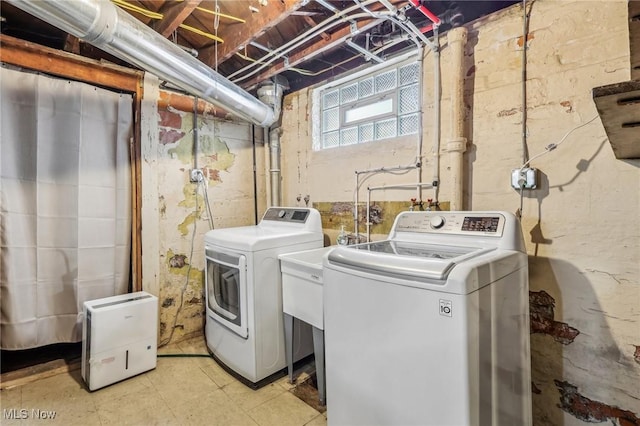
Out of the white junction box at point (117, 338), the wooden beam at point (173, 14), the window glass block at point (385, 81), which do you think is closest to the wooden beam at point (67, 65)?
the wooden beam at point (173, 14)

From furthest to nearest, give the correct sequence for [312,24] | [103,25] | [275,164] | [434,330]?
[275,164], [312,24], [103,25], [434,330]

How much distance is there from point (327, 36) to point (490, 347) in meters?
2.06

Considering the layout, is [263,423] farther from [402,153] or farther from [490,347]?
[402,153]

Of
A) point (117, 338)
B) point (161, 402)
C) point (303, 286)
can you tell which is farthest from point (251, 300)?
point (117, 338)

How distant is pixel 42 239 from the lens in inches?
81.1

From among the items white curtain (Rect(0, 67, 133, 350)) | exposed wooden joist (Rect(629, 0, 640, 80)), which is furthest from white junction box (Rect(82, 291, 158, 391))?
exposed wooden joist (Rect(629, 0, 640, 80))

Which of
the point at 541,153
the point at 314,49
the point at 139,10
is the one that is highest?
the point at 139,10

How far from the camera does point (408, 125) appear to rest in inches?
85.0

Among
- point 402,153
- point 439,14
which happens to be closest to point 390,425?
point 402,153

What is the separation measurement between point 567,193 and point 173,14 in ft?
8.15

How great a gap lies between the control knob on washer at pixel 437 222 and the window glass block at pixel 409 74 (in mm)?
1010

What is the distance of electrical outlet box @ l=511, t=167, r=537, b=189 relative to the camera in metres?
1.56

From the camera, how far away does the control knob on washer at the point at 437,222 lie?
5.37ft

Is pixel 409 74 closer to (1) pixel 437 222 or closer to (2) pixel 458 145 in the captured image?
(2) pixel 458 145
